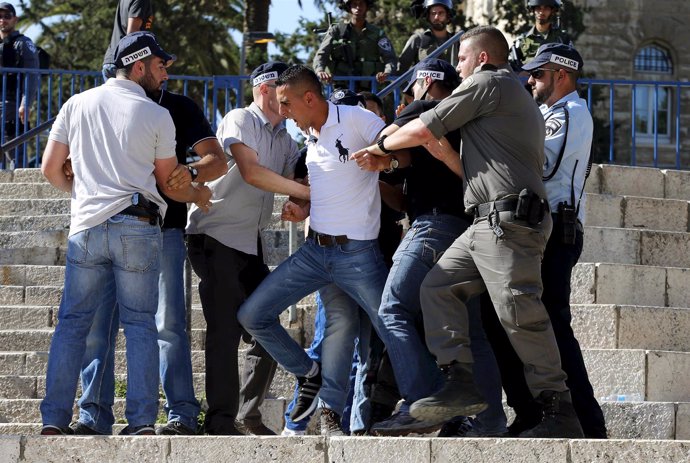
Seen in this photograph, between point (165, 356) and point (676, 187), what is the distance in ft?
→ 17.9

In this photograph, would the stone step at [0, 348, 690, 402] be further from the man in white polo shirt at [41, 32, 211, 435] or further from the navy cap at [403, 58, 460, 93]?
the man in white polo shirt at [41, 32, 211, 435]

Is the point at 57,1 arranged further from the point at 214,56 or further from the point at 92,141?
the point at 92,141

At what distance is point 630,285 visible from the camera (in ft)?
29.0

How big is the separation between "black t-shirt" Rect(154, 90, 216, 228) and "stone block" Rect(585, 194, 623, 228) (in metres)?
3.95

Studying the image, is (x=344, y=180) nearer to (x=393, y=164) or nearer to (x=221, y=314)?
(x=393, y=164)

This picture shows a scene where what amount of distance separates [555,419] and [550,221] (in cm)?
92

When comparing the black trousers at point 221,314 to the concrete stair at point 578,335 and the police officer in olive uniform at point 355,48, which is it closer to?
the concrete stair at point 578,335

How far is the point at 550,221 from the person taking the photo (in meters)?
6.30

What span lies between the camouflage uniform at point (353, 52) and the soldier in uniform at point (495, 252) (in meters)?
5.93

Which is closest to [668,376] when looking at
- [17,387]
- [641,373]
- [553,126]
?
[641,373]

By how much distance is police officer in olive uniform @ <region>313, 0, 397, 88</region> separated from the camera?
39.9ft

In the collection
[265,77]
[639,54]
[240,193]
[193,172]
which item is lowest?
[240,193]

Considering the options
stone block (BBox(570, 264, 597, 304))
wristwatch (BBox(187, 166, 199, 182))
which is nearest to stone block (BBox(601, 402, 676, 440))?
stone block (BBox(570, 264, 597, 304))

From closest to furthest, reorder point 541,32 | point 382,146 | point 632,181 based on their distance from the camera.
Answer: point 382,146 < point 632,181 < point 541,32
